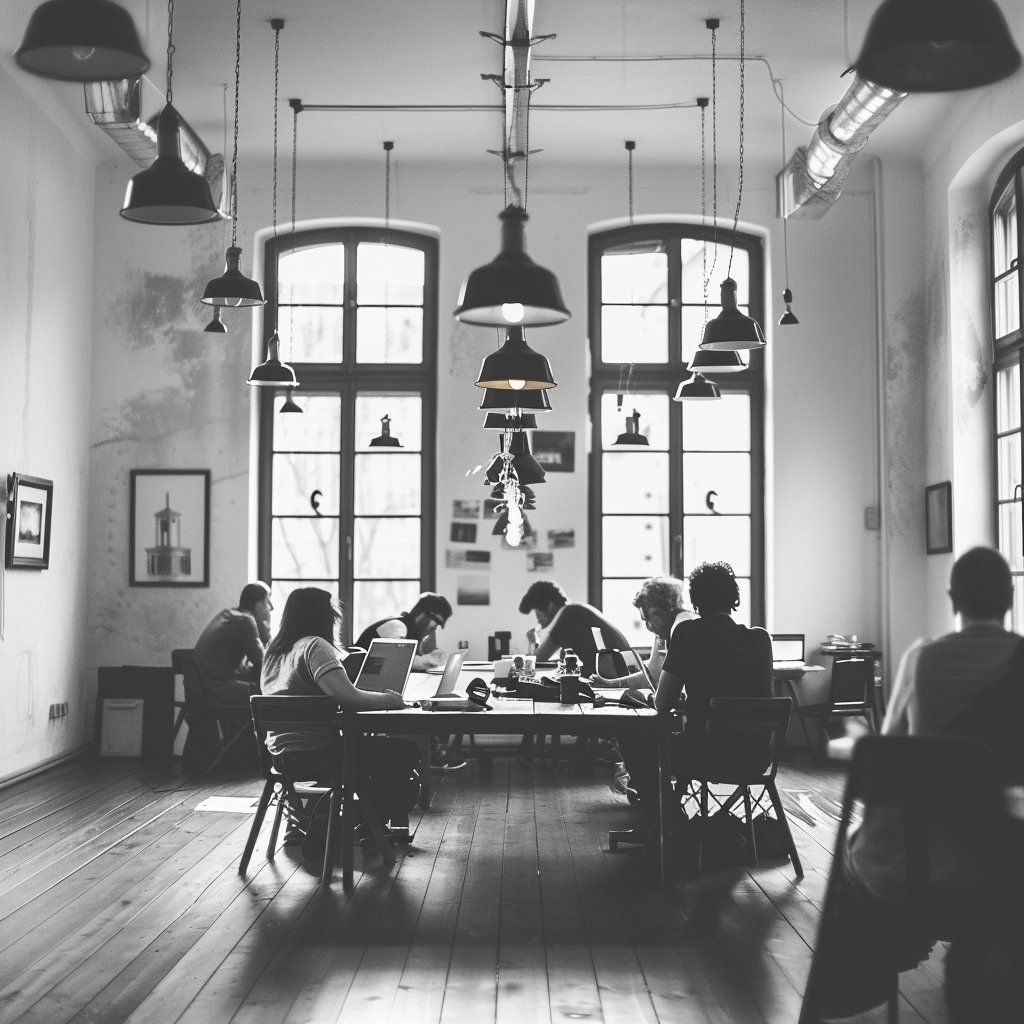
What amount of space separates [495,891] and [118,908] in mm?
1532

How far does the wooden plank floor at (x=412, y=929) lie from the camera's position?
11.6 feet

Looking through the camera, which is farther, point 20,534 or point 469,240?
point 469,240

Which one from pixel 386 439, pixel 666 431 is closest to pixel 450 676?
pixel 386 439

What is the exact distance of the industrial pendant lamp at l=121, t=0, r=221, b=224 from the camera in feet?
13.9

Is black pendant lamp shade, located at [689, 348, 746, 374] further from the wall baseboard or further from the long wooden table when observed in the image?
the wall baseboard

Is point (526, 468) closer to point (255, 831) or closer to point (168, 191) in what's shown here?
point (255, 831)

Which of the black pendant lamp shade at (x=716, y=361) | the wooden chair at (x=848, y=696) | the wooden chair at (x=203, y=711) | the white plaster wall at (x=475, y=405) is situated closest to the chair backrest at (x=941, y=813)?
the black pendant lamp shade at (x=716, y=361)

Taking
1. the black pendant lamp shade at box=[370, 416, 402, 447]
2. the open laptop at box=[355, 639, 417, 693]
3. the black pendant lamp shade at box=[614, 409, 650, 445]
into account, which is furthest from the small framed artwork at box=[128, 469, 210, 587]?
the open laptop at box=[355, 639, 417, 693]

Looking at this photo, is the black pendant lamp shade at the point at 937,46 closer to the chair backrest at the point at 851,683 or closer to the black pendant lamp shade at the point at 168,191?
the black pendant lamp shade at the point at 168,191

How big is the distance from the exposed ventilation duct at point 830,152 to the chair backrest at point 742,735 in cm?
359

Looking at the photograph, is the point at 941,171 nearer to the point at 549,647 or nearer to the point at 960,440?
the point at 960,440

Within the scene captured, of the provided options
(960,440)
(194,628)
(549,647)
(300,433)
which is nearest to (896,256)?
(960,440)

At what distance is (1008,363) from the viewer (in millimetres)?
8258

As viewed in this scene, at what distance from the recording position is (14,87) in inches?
305
